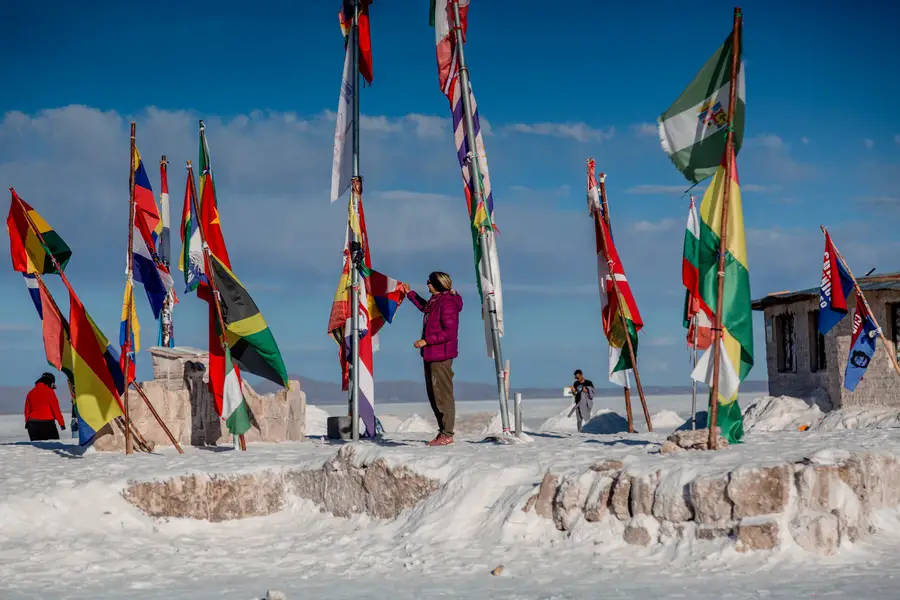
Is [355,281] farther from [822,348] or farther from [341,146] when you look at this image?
[822,348]

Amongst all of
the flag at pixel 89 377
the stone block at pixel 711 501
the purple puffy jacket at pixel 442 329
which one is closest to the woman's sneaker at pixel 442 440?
the purple puffy jacket at pixel 442 329

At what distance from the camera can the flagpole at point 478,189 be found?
35.1ft

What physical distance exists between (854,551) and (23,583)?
5706mm

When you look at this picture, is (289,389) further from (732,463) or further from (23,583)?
(732,463)

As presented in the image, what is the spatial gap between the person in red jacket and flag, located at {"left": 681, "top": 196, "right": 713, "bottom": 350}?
9.02m

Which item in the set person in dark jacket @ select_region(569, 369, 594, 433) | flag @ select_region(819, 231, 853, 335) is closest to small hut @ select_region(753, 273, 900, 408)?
flag @ select_region(819, 231, 853, 335)

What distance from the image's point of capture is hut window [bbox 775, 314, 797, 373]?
76.0 feet

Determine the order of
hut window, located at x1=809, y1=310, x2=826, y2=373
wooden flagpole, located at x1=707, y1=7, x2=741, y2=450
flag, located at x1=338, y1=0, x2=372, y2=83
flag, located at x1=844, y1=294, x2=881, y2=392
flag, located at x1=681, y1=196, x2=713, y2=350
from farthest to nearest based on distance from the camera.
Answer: hut window, located at x1=809, y1=310, x2=826, y2=373 → flag, located at x1=844, y1=294, x2=881, y2=392 → flag, located at x1=338, y1=0, x2=372, y2=83 → flag, located at x1=681, y1=196, x2=713, y2=350 → wooden flagpole, located at x1=707, y1=7, x2=741, y2=450

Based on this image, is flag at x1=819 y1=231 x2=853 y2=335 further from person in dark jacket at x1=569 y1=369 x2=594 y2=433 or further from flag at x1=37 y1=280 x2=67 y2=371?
flag at x1=37 y1=280 x2=67 y2=371

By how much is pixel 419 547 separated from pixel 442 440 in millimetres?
2673

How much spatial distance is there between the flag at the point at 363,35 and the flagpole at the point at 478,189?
64.1 inches

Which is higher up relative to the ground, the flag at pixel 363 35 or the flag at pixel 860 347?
the flag at pixel 363 35

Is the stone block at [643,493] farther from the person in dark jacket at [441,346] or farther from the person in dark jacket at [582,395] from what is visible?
the person in dark jacket at [582,395]

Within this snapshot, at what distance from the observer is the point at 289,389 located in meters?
13.1
